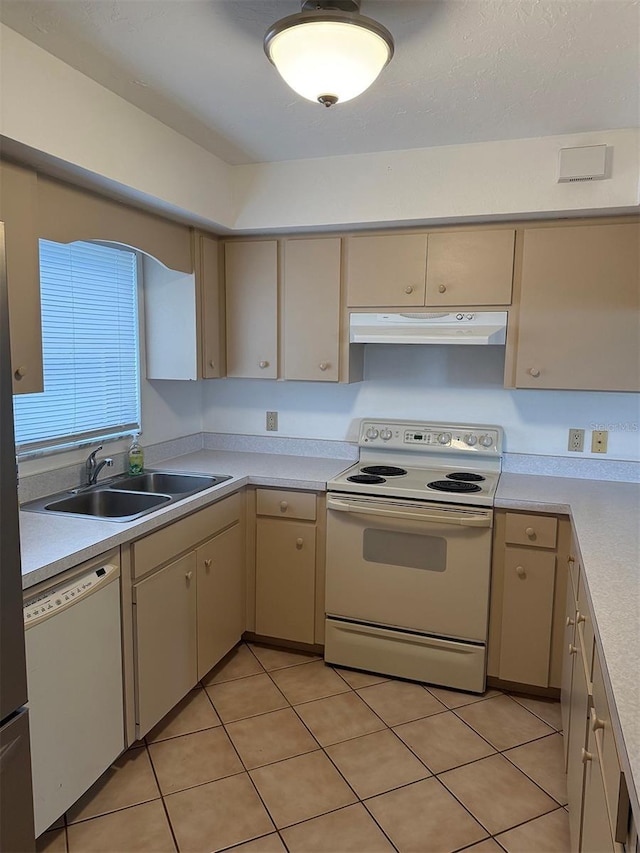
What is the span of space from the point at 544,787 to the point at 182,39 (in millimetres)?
2726

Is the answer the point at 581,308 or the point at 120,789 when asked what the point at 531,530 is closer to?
the point at 581,308

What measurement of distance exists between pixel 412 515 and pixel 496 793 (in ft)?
3.51

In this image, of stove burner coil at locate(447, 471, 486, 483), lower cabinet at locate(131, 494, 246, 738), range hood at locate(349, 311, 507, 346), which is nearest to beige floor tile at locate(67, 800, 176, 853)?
lower cabinet at locate(131, 494, 246, 738)

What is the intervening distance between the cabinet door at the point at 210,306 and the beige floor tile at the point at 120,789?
1.73 m

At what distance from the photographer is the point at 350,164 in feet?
8.89

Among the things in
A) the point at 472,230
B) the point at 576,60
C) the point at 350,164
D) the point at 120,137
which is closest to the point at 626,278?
the point at 472,230

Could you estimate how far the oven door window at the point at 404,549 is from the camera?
2594 mm

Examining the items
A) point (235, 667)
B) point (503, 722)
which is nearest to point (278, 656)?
point (235, 667)

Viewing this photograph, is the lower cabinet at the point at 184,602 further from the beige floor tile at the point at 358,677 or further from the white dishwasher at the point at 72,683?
the beige floor tile at the point at 358,677

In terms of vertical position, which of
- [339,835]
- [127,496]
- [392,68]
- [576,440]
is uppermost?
[392,68]

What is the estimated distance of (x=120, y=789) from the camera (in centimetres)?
→ 203

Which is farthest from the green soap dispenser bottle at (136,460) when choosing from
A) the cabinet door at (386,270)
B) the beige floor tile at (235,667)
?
the cabinet door at (386,270)

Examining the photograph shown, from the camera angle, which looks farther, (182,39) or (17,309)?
(17,309)

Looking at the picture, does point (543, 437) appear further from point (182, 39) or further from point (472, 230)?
point (182, 39)
